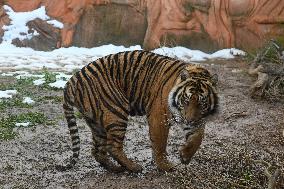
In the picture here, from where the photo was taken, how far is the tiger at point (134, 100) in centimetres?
388

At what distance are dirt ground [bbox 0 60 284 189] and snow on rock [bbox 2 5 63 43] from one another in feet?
18.2

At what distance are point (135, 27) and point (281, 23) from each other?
3.53 metres

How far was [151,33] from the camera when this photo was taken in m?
12.3

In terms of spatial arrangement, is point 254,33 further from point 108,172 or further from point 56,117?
point 108,172

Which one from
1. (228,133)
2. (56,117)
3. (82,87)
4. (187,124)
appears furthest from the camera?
(56,117)

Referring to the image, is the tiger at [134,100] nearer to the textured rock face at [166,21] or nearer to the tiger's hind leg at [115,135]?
the tiger's hind leg at [115,135]

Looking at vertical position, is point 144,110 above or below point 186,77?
below

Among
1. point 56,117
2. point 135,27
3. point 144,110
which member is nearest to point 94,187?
point 144,110

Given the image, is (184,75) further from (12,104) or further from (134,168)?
(12,104)

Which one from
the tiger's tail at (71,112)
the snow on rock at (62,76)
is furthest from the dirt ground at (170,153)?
the snow on rock at (62,76)

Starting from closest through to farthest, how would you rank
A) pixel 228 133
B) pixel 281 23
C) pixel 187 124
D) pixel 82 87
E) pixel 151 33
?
pixel 187 124
pixel 82 87
pixel 228 133
pixel 281 23
pixel 151 33

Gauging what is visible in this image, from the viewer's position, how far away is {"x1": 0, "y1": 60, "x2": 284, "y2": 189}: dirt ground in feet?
11.6

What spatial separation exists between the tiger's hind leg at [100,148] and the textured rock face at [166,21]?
6782mm

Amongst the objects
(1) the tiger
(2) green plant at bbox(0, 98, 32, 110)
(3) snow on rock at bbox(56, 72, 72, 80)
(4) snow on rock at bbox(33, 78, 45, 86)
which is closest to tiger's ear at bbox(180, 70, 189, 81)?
(1) the tiger
